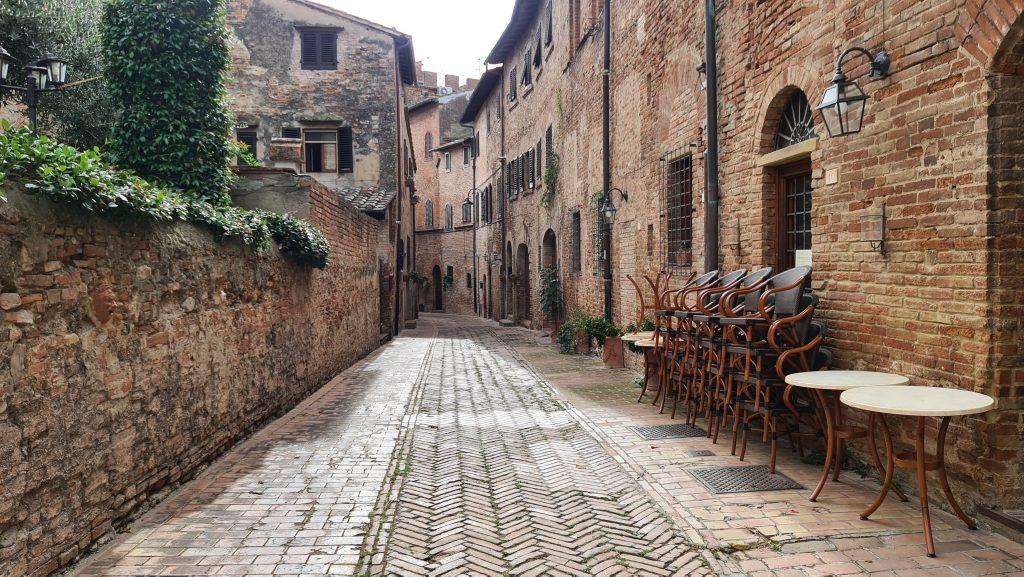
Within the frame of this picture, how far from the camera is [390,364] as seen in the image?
1297 cm

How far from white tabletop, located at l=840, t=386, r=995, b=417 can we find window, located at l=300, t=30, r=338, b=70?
18.0m

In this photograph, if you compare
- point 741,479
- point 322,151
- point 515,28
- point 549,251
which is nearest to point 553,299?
point 549,251

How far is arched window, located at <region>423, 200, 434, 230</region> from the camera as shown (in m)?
40.2

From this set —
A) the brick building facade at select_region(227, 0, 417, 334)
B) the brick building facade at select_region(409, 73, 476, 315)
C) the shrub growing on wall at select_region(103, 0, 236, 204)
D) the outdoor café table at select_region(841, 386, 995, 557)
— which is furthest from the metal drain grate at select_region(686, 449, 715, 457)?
the brick building facade at select_region(409, 73, 476, 315)

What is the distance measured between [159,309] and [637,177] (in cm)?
829

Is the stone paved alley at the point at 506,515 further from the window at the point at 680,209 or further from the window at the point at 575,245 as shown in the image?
the window at the point at 575,245

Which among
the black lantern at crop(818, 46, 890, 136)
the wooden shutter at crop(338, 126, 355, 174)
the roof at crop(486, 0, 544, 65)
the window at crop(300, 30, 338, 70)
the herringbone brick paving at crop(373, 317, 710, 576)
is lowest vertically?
the herringbone brick paving at crop(373, 317, 710, 576)

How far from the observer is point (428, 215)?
40.6 metres

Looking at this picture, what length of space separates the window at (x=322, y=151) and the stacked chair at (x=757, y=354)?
14626 millimetres

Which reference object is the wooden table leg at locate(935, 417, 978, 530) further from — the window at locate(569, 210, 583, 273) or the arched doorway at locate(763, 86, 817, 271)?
the window at locate(569, 210, 583, 273)

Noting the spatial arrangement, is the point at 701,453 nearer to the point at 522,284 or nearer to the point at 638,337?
the point at 638,337

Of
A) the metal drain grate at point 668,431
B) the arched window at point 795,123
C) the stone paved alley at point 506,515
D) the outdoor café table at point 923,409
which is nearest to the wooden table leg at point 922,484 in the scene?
the outdoor café table at point 923,409

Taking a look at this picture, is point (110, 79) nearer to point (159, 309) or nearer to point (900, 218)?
point (159, 309)

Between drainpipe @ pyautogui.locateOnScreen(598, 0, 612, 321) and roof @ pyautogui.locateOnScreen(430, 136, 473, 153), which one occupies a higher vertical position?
roof @ pyautogui.locateOnScreen(430, 136, 473, 153)
